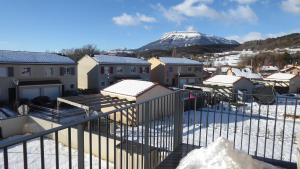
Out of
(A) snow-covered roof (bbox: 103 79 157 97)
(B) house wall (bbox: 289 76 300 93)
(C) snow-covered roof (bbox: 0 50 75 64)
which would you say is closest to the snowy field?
(A) snow-covered roof (bbox: 103 79 157 97)

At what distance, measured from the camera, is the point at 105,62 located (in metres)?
24.0

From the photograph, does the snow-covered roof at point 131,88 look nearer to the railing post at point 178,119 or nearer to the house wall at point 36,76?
the house wall at point 36,76

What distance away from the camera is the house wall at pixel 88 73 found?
78.8ft

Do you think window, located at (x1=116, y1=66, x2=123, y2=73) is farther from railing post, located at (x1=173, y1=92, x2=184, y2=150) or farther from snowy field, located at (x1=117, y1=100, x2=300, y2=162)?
railing post, located at (x1=173, y1=92, x2=184, y2=150)

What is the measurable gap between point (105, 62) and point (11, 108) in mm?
9601

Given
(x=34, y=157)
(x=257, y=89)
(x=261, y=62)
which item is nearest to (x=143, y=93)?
(x=34, y=157)

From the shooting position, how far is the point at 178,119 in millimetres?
3793

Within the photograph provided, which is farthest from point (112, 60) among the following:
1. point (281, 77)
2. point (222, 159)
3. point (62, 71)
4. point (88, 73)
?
point (222, 159)

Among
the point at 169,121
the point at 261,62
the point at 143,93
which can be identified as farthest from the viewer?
the point at 261,62

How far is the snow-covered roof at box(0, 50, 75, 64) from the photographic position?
705 inches

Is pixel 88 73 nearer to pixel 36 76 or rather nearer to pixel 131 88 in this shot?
pixel 36 76

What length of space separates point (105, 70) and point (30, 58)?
6.97 metres

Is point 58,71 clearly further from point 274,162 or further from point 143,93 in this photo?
point 274,162

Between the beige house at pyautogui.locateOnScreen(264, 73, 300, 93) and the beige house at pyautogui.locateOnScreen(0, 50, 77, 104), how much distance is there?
21.8m
